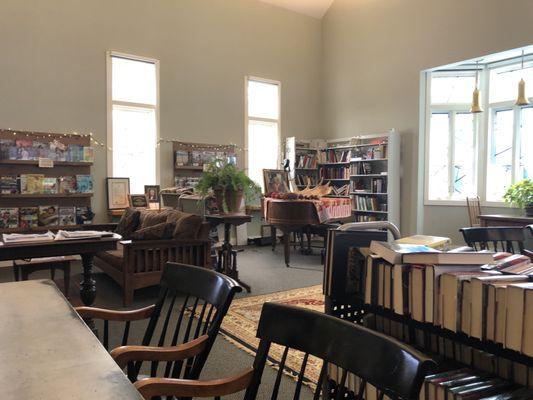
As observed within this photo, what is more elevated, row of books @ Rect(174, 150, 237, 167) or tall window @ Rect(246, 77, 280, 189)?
tall window @ Rect(246, 77, 280, 189)

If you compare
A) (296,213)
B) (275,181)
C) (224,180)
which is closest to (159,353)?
(224,180)

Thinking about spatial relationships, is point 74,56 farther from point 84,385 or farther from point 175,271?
point 84,385

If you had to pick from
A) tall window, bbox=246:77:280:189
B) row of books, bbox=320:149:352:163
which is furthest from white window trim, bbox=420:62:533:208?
tall window, bbox=246:77:280:189

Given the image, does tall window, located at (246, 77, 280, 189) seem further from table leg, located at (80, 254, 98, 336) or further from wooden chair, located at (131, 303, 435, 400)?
wooden chair, located at (131, 303, 435, 400)

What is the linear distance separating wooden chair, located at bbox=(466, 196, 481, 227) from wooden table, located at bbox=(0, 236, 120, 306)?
18.7ft

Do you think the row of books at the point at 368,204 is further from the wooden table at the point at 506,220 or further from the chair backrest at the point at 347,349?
the chair backrest at the point at 347,349

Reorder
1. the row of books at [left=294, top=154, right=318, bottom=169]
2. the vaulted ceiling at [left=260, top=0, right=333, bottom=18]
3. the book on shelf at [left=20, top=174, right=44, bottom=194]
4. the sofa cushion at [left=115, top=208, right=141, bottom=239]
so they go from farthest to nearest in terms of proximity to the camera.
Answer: the row of books at [left=294, top=154, right=318, bottom=169], the vaulted ceiling at [left=260, top=0, right=333, bottom=18], the book on shelf at [left=20, top=174, right=44, bottom=194], the sofa cushion at [left=115, top=208, right=141, bottom=239]

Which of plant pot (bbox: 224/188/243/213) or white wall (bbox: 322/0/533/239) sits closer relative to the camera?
plant pot (bbox: 224/188/243/213)

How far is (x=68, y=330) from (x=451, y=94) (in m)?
7.83

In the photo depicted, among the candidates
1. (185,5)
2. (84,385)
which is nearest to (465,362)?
(84,385)

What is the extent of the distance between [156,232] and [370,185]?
5.03 m

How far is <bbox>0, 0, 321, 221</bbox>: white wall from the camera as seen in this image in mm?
6098

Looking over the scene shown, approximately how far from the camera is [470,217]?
6.63 metres

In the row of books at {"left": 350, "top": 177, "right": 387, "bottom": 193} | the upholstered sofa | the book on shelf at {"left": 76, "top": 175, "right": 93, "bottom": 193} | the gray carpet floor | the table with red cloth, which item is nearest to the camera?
the gray carpet floor
